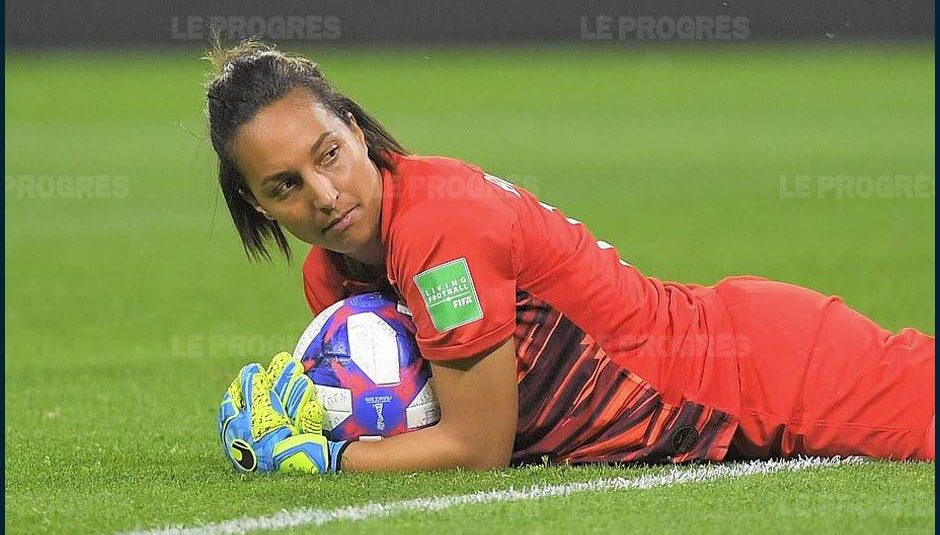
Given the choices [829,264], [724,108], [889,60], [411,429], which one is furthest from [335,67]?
[411,429]

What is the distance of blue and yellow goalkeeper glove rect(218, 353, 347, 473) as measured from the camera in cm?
453

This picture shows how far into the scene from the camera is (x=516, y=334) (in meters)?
4.52

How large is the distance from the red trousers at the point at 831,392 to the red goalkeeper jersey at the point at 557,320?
0.26ft

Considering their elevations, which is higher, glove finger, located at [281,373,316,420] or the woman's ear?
the woman's ear

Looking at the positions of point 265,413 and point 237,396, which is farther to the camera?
point 237,396

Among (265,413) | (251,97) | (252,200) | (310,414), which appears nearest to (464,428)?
(310,414)

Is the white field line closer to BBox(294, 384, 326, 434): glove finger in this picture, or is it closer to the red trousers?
the red trousers

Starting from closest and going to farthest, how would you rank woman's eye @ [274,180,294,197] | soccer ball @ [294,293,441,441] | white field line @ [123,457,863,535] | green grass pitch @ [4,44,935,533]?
white field line @ [123,457,863,535] → green grass pitch @ [4,44,935,533] → woman's eye @ [274,180,294,197] → soccer ball @ [294,293,441,441]

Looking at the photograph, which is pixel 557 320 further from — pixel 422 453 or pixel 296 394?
pixel 296 394

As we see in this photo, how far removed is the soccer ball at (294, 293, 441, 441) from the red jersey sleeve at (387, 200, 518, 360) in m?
0.30

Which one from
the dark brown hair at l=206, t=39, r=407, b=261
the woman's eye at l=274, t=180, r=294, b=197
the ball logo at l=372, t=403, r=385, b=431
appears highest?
the dark brown hair at l=206, t=39, r=407, b=261

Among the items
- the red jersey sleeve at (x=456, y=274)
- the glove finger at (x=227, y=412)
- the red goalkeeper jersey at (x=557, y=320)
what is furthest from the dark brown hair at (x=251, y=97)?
the glove finger at (x=227, y=412)

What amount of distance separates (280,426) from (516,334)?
0.75 metres

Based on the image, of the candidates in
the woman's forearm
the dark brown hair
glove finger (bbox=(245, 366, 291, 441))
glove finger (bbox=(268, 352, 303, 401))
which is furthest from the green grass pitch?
the dark brown hair
